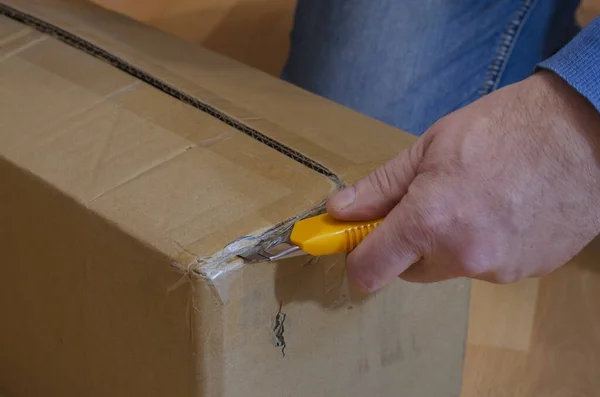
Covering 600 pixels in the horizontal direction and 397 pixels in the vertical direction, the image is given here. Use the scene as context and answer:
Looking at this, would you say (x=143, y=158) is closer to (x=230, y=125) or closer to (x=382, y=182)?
(x=230, y=125)

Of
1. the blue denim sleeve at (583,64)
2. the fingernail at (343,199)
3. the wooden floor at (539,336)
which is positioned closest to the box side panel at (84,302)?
the fingernail at (343,199)

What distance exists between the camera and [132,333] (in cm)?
57

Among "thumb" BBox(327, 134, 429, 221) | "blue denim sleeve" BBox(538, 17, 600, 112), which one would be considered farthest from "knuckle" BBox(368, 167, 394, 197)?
"blue denim sleeve" BBox(538, 17, 600, 112)

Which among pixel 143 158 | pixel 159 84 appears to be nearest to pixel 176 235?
pixel 143 158

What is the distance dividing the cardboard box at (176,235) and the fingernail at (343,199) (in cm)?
3

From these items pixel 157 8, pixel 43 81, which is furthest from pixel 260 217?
pixel 157 8

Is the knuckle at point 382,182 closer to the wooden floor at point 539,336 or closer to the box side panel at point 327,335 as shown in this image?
the box side panel at point 327,335

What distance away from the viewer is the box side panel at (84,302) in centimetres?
53

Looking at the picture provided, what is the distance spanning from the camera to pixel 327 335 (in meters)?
0.60

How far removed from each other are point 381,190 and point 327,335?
0.42ft

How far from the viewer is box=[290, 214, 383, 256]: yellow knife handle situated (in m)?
0.51

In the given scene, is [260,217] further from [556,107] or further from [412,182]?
[556,107]

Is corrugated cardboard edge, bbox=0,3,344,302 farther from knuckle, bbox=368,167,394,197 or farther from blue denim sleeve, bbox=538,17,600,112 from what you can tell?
blue denim sleeve, bbox=538,17,600,112

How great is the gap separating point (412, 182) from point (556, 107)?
0.11 m
